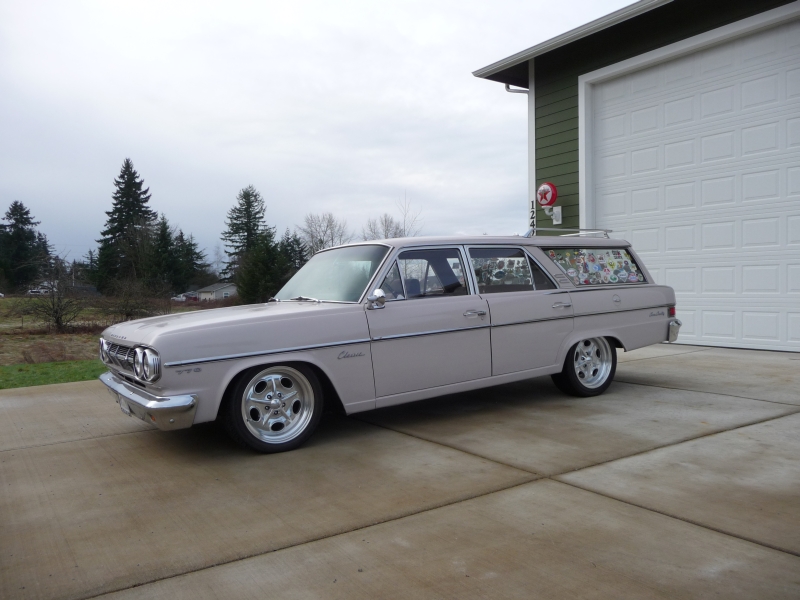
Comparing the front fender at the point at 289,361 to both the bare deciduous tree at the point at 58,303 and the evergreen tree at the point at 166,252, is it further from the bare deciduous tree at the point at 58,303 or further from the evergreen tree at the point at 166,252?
the evergreen tree at the point at 166,252

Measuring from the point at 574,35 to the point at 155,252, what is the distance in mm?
42243

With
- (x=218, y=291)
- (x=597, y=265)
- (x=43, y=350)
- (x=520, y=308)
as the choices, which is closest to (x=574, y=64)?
(x=597, y=265)

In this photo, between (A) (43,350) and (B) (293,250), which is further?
(B) (293,250)

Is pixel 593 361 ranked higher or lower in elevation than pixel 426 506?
higher

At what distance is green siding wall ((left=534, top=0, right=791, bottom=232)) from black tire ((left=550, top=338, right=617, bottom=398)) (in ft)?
18.7

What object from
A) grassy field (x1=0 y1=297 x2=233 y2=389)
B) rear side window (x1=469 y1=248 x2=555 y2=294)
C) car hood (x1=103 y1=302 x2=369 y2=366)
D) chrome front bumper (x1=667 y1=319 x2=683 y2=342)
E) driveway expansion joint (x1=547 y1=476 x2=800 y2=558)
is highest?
rear side window (x1=469 y1=248 x2=555 y2=294)

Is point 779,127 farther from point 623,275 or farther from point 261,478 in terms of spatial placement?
point 261,478

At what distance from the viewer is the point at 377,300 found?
4.97 m

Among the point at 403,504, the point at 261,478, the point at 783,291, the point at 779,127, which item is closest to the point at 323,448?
the point at 261,478

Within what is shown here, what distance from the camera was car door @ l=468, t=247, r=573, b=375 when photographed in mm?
5699

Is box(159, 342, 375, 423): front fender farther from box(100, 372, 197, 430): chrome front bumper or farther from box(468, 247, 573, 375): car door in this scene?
box(468, 247, 573, 375): car door

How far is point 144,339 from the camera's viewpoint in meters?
4.43

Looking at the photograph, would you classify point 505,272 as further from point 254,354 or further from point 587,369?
point 254,354

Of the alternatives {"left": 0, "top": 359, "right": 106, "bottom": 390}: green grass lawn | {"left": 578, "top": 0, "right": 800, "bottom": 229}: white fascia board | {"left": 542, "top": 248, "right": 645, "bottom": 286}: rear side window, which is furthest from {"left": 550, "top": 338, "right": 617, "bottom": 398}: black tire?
{"left": 0, "top": 359, "right": 106, "bottom": 390}: green grass lawn
